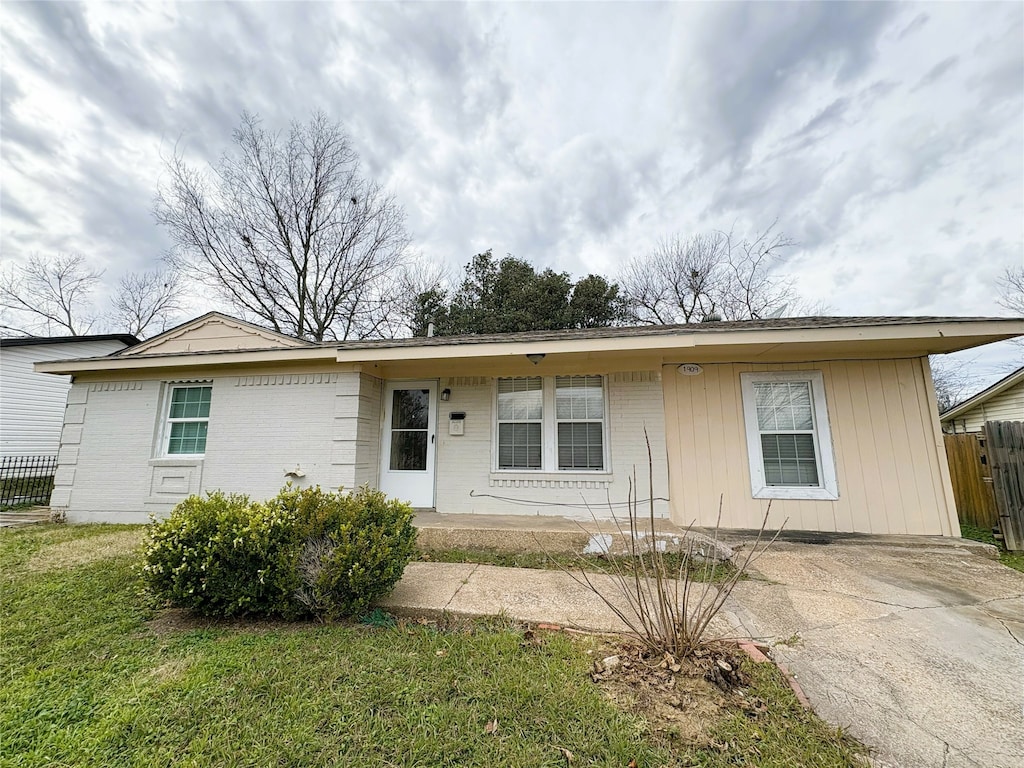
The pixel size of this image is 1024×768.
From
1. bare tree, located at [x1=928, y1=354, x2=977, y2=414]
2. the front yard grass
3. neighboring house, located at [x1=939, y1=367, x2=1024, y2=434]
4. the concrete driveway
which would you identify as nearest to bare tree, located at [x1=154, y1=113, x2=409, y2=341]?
the front yard grass

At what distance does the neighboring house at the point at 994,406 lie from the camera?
450 inches

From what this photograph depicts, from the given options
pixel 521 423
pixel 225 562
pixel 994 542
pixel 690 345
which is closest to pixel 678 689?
pixel 225 562

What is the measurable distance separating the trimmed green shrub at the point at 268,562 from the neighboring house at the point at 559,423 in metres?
2.91

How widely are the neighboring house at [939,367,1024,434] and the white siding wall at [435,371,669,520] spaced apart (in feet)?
33.8

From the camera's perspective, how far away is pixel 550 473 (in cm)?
613

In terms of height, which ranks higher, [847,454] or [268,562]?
[847,454]

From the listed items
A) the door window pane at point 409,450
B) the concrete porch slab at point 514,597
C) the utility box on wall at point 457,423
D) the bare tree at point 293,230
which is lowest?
the concrete porch slab at point 514,597

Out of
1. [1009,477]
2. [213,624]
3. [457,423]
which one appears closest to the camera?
[213,624]

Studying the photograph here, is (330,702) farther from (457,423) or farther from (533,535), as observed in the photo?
(457,423)

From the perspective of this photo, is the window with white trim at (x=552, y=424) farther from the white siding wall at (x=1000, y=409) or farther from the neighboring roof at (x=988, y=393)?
the white siding wall at (x=1000, y=409)

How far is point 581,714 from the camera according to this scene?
2.07 metres

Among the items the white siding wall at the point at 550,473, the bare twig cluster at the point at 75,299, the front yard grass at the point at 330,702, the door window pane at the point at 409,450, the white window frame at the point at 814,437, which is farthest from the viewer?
the bare twig cluster at the point at 75,299

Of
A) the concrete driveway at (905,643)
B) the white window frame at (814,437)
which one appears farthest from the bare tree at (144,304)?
the concrete driveway at (905,643)

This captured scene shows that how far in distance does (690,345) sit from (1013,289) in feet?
73.5
